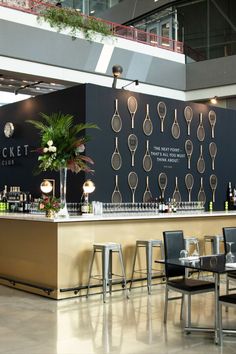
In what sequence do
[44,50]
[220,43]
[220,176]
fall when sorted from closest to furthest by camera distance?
[220,176]
[44,50]
[220,43]

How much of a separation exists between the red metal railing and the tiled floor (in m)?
6.54

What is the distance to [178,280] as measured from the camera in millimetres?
5559

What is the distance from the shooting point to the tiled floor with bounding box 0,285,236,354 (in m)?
4.61

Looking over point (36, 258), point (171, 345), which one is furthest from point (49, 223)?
point (171, 345)

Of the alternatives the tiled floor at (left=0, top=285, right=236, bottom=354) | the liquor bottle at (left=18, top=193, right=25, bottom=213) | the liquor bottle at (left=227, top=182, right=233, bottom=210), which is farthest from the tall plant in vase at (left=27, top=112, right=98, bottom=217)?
the liquor bottle at (left=227, top=182, right=233, bottom=210)

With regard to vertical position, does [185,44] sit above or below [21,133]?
above

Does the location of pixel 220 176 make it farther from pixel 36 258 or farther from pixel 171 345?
pixel 171 345

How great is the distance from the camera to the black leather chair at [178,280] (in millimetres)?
5160

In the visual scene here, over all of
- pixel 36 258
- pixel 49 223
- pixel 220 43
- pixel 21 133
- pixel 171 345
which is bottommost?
pixel 171 345

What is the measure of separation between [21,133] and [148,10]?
26.8 feet

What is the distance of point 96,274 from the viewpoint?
23.6 feet

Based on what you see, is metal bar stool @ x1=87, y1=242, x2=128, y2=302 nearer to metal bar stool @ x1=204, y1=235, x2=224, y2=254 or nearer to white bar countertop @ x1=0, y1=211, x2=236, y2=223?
white bar countertop @ x1=0, y1=211, x2=236, y2=223

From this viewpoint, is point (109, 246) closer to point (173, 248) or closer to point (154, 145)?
point (173, 248)

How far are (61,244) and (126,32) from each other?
8135 millimetres
